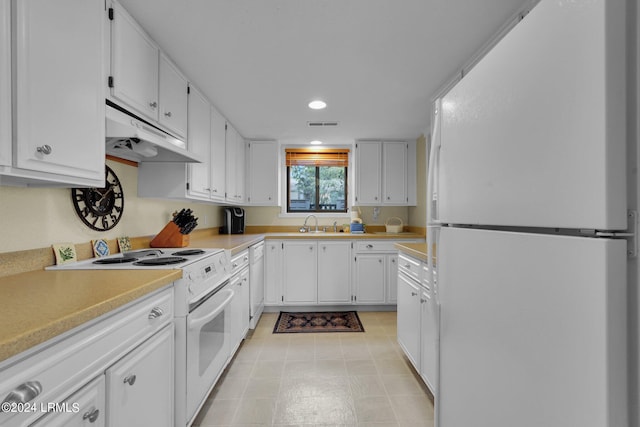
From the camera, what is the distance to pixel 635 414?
553 mm

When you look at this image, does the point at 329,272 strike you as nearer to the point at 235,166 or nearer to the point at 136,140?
the point at 235,166

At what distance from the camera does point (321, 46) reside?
71.4 inches

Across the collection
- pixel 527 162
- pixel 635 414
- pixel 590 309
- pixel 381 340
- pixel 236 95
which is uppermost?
pixel 236 95

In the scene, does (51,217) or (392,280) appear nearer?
(51,217)

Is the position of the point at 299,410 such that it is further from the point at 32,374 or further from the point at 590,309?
the point at 590,309

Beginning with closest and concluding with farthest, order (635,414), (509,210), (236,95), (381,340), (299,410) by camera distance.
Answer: (635,414) → (509,210) → (299,410) → (236,95) → (381,340)

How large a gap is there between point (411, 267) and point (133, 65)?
6.93ft

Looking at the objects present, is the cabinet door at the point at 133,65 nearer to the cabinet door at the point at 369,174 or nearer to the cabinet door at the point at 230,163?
the cabinet door at the point at 230,163

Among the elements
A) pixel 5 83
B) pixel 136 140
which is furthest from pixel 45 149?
pixel 136 140

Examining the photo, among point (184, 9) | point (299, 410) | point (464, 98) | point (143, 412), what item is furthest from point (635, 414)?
point (184, 9)

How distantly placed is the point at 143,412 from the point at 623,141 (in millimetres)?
1614

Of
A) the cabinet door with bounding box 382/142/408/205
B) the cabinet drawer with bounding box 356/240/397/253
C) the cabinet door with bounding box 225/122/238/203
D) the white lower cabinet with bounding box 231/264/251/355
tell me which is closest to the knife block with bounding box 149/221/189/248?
the white lower cabinet with bounding box 231/264/251/355

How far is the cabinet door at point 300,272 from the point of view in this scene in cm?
370

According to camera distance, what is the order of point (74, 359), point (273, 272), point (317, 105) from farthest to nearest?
point (273, 272) < point (317, 105) < point (74, 359)
